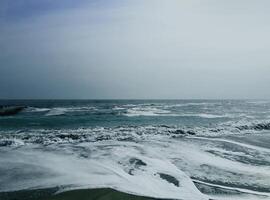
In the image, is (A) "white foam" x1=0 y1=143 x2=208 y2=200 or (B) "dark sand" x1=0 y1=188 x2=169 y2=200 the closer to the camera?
(B) "dark sand" x1=0 y1=188 x2=169 y2=200

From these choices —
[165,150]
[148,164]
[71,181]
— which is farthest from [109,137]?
[71,181]

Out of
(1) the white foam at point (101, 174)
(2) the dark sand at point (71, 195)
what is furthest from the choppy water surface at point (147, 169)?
(2) the dark sand at point (71, 195)

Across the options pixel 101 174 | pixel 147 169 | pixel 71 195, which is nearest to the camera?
pixel 71 195

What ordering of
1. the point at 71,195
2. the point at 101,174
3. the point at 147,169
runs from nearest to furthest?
the point at 71,195 < the point at 101,174 < the point at 147,169

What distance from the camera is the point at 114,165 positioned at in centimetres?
966

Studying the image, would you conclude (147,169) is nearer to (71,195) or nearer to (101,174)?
A: (101,174)

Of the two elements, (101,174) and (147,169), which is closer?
(101,174)

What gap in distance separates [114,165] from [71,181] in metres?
2.22

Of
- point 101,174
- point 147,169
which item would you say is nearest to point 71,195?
point 101,174

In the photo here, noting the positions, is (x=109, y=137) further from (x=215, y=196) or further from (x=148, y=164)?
(x=215, y=196)

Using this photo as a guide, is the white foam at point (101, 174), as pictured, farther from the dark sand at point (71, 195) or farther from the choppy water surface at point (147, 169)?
the dark sand at point (71, 195)

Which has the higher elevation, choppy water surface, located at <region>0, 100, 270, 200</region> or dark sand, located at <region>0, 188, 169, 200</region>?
dark sand, located at <region>0, 188, 169, 200</region>

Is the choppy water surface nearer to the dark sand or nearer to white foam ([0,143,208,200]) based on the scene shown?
white foam ([0,143,208,200])

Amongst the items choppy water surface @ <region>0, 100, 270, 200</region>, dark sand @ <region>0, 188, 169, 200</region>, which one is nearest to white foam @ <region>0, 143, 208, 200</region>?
choppy water surface @ <region>0, 100, 270, 200</region>
